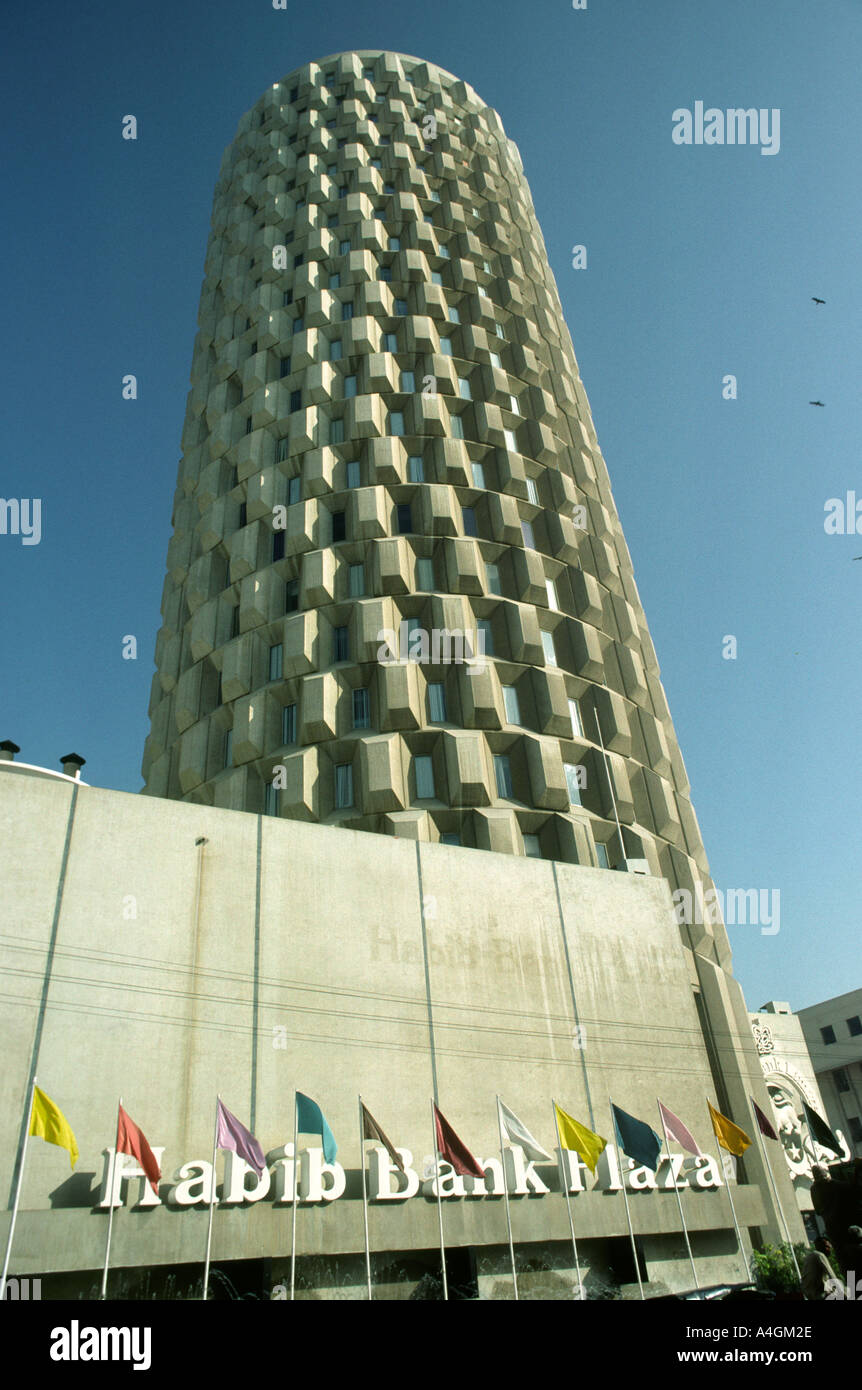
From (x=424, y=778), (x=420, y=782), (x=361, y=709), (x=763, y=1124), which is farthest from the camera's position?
(x=361, y=709)

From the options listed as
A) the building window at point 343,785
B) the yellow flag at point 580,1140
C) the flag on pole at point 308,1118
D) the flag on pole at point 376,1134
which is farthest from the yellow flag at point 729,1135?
the building window at point 343,785

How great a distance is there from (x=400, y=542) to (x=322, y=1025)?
2357 cm

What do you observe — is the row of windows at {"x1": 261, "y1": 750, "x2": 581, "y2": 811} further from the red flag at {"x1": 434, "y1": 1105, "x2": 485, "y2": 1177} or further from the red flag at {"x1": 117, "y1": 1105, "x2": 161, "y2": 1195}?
the red flag at {"x1": 117, "y1": 1105, "x2": 161, "y2": 1195}

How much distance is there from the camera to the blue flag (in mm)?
23531

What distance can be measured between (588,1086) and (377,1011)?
7466 millimetres

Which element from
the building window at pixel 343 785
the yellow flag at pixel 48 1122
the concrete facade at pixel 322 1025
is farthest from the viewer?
the building window at pixel 343 785

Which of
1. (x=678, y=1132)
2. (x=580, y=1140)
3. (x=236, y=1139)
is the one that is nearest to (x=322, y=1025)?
(x=236, y=1139)

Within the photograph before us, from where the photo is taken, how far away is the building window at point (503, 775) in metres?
36.8

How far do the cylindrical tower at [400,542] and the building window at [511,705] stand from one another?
0.43 feet

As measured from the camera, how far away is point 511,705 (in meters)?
39.2

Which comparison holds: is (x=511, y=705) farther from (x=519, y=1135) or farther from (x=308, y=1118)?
(x=308, y=1118)

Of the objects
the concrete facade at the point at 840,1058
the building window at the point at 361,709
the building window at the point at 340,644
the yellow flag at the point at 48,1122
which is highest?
the building window at the point at 340,644

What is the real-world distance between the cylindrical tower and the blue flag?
460 inches

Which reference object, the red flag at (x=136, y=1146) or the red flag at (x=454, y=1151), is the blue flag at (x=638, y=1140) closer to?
the red flag at (x=454, y=1151)
